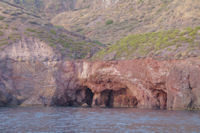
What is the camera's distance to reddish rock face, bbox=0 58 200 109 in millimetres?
27250

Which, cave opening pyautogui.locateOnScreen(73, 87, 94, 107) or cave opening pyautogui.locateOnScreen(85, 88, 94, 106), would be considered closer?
cave opening pyautogui.locateOnScreen(73, 87, 94, 107)

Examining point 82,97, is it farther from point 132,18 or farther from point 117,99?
point 132,18

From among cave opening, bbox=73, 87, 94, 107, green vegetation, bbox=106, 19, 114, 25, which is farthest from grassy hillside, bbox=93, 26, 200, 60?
green vegetation, bbox=106, 19, 114, 25

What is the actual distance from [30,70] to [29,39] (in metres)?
5.29

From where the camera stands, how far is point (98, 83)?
1304 inches

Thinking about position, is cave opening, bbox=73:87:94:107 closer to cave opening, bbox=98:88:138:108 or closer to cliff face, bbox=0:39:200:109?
cliff face, bbox=0:39:200:109

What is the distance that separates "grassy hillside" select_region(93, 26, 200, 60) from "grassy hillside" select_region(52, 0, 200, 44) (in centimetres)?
1184

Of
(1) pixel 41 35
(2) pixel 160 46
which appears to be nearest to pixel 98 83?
(2) pixel 160 46

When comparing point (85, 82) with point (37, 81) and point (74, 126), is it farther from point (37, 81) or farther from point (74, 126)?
point (74, 126)

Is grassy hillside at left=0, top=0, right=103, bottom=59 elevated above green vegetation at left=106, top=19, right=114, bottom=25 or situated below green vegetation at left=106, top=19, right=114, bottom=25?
below

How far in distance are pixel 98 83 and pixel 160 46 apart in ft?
24.3

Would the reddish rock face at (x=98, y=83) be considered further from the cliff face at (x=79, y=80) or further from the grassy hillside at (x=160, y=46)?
the grassy hillside at (x=160, y=46)

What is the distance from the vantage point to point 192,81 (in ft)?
85.8

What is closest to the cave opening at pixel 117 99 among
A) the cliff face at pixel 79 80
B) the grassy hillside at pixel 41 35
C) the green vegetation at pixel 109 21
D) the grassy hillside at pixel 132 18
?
the cliff face at pixel 79 80
